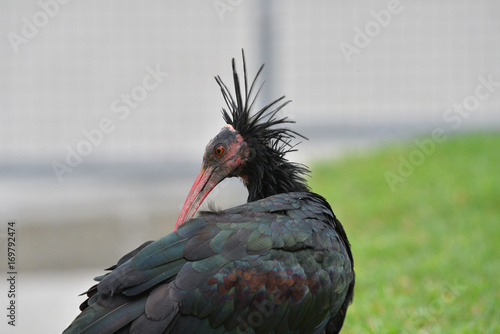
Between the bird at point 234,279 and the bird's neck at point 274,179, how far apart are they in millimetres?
441

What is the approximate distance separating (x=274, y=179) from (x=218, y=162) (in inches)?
14.6

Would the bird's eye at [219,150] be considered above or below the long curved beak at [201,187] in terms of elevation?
above

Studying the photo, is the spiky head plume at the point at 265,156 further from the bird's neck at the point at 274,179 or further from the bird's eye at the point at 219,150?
the bird's eye at the point at 219,150

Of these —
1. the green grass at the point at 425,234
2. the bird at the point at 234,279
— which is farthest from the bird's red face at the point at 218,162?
the green grass at the point at 425,234

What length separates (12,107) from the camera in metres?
8.38

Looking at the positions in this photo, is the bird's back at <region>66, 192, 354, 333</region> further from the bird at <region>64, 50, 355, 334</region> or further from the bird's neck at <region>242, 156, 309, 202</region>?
the bird's neck at <region>242, 156, 309, 202</region>

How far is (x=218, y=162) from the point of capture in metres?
4.33

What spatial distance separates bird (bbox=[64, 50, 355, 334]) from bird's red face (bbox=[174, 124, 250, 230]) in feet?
1.79

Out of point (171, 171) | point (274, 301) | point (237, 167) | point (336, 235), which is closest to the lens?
point (274, 301)

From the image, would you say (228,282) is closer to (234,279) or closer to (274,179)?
(234,279)

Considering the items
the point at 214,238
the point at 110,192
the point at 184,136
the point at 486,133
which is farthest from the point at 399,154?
the point at 214,238

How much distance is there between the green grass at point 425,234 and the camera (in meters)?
5.02

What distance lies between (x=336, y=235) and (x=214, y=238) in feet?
2.40

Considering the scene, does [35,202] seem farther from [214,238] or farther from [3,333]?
[214,238]
